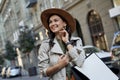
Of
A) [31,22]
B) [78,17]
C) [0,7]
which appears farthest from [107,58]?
[0,7]

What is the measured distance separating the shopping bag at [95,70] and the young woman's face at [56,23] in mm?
354

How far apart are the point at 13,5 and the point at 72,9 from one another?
3288 centimetres

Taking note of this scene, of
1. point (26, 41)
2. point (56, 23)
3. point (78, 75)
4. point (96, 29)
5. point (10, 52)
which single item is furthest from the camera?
point (10, 52)

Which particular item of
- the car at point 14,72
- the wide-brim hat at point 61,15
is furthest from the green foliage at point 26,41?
the wide-brim hat at point 61,15

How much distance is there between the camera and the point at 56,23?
11.0ft

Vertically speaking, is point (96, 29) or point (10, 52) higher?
point (96, 29)

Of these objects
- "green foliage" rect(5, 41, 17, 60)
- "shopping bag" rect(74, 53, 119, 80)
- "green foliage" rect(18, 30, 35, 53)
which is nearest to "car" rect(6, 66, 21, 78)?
"green foliage" rect(18, 30, 35, 53)

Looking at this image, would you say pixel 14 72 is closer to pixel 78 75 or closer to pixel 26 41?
pixel 26 41

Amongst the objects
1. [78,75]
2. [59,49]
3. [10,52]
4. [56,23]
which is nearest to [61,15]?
[56,23]

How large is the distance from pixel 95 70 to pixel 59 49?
0.33 meters

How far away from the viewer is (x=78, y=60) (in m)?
3.09

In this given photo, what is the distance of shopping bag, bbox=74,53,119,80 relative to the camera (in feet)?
10.1

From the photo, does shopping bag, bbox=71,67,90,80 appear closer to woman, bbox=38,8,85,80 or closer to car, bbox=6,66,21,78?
woman, bbox=38,8,85,80

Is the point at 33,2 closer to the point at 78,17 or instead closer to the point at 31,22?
the point at 31,22
